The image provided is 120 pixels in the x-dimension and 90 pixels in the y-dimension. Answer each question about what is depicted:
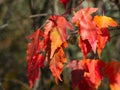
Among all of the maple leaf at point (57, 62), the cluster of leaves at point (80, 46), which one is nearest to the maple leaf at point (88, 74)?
the cluster of leaves at point (80, 46)

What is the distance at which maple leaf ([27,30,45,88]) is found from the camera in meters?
1.48

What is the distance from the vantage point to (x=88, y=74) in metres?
1.62

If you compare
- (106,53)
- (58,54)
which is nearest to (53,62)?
(58,54)

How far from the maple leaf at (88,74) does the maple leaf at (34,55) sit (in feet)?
0.52

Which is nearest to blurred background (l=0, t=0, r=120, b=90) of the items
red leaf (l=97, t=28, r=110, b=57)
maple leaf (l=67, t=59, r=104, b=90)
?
maple leaf (l=67, t=59, r=104, b=90)

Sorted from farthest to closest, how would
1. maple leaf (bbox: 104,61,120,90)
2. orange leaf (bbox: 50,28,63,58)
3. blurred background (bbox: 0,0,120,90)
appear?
blurred background (bbox: 0,0,120,90), maple leaf (bbox: 104,61,120,90), orange leaf (bbox: 50,28,63,58)

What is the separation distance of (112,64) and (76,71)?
0.52 feet

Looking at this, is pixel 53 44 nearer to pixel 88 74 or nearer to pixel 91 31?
pixel 91 31

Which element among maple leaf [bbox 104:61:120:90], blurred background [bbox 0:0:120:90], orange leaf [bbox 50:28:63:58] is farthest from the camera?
blurred background [bbox 0:0:120:90]

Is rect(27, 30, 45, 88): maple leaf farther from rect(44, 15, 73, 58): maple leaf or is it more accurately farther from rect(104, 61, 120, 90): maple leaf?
rect(104, 61, 120, 90): maple leaf

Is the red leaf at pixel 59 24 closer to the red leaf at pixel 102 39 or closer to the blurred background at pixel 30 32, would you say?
the red leaf at pixel 102 39

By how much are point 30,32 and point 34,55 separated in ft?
5.21

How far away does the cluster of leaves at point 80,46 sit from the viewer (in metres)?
1.43

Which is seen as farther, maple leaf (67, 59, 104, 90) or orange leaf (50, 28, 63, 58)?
maple leaf (67, 59, 104, 90)
